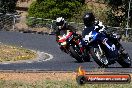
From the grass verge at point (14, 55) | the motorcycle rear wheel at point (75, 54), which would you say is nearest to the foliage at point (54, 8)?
the grass verge at point (14, 55)

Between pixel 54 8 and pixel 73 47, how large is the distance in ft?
79.6

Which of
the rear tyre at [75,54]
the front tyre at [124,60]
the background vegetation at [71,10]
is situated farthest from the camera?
the background vegetation at [71,10]

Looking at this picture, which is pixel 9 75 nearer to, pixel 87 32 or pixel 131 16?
pixel 87 32

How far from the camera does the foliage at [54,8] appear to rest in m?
41.7

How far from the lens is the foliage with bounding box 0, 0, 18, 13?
42.1m

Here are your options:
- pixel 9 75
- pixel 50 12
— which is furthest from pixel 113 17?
pixel 9 75

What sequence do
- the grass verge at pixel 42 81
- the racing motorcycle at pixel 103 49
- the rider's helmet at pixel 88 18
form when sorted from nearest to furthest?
1. the grass verge at pixel 42 81
2. the rider's helmet at pixel 88 18
3. the racing motorcycle at pixel 103 49

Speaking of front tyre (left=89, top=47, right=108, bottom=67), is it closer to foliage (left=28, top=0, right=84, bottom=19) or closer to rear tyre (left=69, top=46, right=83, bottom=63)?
rear tyre (left=69, top=46, right=83, bottom=63)

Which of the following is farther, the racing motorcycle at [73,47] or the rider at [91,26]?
the racing motorcycle at [73,47]

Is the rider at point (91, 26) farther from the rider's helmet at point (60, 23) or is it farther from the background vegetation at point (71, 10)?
Result: the background vegetation at point (71, 10)

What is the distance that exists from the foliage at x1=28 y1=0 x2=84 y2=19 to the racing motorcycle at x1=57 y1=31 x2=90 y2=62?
23204 mm

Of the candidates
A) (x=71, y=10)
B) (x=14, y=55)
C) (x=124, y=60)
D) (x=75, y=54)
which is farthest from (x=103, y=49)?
(x=71, y=10)

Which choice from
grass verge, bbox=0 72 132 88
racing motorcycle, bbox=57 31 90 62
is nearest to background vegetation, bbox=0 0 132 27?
racing motorcycle, bbox=57 31 90 62

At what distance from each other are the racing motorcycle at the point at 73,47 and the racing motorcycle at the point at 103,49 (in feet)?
8.77
